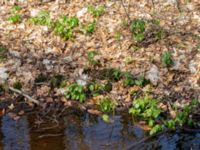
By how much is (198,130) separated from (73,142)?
1.79m

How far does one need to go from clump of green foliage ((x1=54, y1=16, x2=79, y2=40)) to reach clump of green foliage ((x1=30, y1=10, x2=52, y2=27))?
15cm

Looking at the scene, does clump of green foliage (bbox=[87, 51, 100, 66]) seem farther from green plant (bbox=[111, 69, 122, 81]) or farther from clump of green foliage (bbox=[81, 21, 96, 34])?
clump of green foliage (bbox=[81, 21, 96, 34])

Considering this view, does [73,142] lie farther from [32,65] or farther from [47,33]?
[47,33]

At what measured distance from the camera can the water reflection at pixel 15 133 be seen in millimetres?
5922

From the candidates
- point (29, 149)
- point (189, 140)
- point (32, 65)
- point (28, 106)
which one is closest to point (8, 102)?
point (28, 106)

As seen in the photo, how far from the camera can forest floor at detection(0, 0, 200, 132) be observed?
7156mm

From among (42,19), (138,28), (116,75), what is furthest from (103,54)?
(42,19)

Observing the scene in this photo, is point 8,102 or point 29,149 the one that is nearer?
point 29,149

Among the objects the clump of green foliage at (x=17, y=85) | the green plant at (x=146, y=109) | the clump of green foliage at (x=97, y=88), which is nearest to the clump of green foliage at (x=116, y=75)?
the clump of green foliage at (x=97, y=88)

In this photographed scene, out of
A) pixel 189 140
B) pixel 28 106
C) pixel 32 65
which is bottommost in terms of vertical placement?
pixel 189 140

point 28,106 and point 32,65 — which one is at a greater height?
point 32,65

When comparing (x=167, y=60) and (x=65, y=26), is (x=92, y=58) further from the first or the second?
(x=167, y=60)

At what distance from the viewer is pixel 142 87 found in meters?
7.22

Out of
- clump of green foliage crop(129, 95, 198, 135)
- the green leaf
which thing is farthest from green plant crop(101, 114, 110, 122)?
clump of green foliage crop(129, 95, 198, 135)
